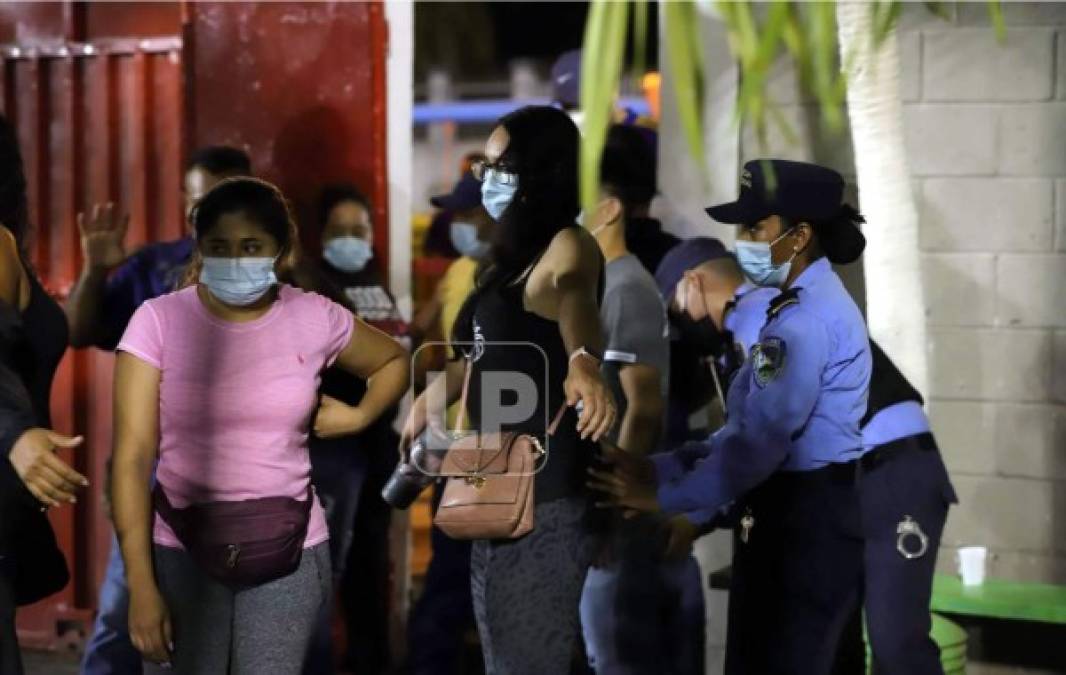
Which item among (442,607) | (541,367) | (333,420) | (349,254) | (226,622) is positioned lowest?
(442,607)

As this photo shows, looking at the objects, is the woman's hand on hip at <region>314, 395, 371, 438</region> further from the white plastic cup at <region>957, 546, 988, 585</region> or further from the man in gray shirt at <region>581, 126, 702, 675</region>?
the white plastic cup at <region>957, 546, 988, 585</region>

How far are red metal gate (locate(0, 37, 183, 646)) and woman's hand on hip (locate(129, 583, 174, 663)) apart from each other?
2.44m

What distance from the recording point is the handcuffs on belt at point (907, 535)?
3.58 metres

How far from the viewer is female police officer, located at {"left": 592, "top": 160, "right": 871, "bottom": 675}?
3223 millimetres

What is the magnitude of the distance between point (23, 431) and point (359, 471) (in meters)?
1.34

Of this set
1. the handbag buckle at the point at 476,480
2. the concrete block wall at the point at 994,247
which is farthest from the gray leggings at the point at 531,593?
the concrete block wall at the point at 994,247

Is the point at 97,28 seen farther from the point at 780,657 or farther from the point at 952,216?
the point at 780,657

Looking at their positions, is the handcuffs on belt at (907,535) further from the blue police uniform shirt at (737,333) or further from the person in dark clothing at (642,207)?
the person in dark clothing at (642,207)

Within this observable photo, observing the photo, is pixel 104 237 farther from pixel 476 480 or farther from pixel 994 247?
pixel 994 247

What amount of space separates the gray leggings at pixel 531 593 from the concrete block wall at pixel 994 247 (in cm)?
152

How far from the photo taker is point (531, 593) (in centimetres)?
312

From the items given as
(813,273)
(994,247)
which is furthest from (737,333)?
(994,247)

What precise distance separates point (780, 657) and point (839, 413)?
20.5 inches

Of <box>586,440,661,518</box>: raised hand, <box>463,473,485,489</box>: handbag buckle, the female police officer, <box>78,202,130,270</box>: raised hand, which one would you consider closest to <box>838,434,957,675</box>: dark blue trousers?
the female police officer
